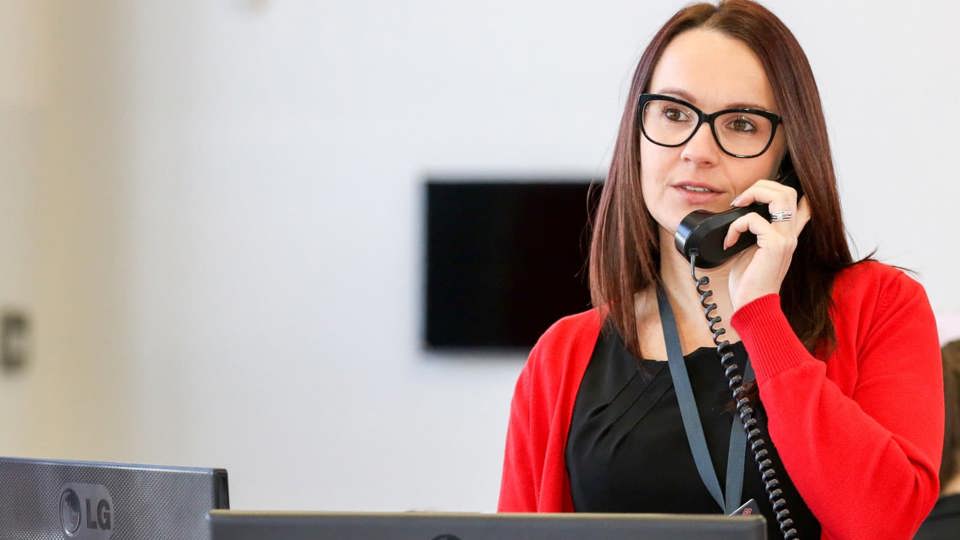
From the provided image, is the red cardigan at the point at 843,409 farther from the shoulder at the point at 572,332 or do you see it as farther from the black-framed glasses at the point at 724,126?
the black-framed glasses at the point at 724,126

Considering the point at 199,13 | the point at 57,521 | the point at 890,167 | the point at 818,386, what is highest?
the point at 199,13

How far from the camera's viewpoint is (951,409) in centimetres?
247

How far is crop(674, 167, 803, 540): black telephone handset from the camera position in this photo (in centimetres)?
160

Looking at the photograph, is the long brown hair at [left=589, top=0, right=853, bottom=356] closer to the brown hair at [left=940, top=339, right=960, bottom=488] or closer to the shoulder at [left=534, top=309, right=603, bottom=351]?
the shoulder at [left=534, top=309, right=603, bottom=351]

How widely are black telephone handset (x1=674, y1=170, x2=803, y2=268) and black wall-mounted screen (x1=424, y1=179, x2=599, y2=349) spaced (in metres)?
2.85

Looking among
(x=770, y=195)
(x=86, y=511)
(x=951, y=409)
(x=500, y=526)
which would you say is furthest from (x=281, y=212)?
(x=500, y=526)

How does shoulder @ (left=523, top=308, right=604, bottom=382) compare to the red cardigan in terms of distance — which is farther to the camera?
shoulder @ (left=523, top=308, right=604, bottom=382)

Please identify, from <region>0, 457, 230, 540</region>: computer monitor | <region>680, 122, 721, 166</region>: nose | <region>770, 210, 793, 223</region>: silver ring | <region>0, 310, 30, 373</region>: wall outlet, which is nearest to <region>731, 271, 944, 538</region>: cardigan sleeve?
<region>770, 210, 793, 223</region>: silver ring

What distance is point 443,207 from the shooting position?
4676mm

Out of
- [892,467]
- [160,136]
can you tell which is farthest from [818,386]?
[160,136]

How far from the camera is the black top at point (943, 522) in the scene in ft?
7.30

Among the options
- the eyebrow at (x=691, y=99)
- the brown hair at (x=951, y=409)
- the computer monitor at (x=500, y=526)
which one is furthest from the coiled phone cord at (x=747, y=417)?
the brown hair at (x=951, y=409)

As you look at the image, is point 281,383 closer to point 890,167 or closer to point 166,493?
point 890,167

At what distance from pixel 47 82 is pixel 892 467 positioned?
4046 mm
